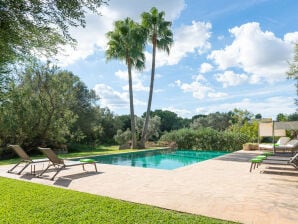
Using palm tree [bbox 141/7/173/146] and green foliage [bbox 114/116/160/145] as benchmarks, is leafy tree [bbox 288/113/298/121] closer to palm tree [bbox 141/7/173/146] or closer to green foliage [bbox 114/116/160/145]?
green foliage [bbox 114/116/160/145]

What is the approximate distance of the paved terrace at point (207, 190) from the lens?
14.3 ft

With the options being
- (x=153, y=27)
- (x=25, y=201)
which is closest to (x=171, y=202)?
(x=25, y=201)

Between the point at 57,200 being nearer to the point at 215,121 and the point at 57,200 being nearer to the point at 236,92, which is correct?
the point at 236,92

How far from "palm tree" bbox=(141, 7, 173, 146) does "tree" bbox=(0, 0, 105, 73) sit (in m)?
17.7

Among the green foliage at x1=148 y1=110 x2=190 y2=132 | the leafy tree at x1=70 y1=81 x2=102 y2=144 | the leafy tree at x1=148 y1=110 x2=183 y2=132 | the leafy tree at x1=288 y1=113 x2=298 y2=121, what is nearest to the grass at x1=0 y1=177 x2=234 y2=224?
the leafy tree at x1=70 y1=81 x2=102 y2=144

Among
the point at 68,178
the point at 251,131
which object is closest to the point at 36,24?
the point at 68,178

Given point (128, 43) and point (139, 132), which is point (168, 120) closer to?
point (139, 132)

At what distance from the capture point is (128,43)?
20375 mm

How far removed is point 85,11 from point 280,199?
5283 mm

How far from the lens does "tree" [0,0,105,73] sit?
8.86 ft

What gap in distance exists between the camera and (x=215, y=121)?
46469 mm

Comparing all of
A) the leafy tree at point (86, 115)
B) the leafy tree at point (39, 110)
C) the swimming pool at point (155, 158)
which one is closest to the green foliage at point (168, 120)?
the leafy tree at point (86, 115)

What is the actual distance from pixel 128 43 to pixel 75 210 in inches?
697

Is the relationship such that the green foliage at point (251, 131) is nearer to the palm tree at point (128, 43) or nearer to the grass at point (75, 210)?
the palm tree at point (128, 43)
